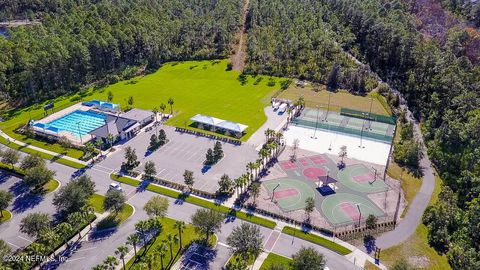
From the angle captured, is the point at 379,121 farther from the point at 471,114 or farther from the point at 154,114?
the point at 154,114

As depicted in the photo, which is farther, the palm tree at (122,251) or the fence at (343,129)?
the fence at (343,129)

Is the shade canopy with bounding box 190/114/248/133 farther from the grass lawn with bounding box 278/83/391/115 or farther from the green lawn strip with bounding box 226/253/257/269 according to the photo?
the green lawn strip with bounding box 226/253/257/269

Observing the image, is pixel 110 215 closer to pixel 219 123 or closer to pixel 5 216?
pixel 5 216

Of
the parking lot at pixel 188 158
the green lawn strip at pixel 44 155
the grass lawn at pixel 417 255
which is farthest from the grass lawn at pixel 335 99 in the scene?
the green lawn strip at pixel 44 155

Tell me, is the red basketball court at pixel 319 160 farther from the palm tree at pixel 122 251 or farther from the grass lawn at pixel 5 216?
the grass lawn at pixel 5 216

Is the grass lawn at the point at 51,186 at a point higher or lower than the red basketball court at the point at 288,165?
lower

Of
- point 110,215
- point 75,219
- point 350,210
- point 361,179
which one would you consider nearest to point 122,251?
point 75,219
